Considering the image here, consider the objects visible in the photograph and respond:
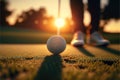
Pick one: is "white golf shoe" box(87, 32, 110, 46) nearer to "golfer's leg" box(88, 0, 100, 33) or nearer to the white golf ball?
"golfer's leg" box(88, 0, 100, 33)

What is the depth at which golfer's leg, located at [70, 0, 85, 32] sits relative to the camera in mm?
7090

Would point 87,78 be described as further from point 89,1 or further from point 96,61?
point 89,1

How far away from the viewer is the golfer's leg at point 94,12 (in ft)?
23.8

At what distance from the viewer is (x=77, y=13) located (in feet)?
24.0

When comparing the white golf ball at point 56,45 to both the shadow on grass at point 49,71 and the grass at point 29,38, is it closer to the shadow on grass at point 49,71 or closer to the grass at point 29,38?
the shadow on grass at point 49,71

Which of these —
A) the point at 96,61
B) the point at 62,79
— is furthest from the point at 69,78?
the point at 96,61

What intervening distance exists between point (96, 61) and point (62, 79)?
150cm

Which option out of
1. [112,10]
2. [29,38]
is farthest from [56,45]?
[112,10]

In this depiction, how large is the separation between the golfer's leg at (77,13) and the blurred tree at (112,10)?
2401cm

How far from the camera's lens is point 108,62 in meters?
4.70

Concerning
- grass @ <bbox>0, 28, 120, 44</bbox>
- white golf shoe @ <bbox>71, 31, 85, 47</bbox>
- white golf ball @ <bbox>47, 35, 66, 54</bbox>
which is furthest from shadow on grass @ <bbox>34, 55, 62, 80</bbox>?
grass @ <bbox>0, 28, 120, 44</bbox>

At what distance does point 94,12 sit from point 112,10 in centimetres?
2724

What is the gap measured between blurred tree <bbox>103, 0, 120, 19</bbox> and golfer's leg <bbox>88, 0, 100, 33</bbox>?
23.9m

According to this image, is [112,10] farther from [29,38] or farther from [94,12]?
[94,12]
